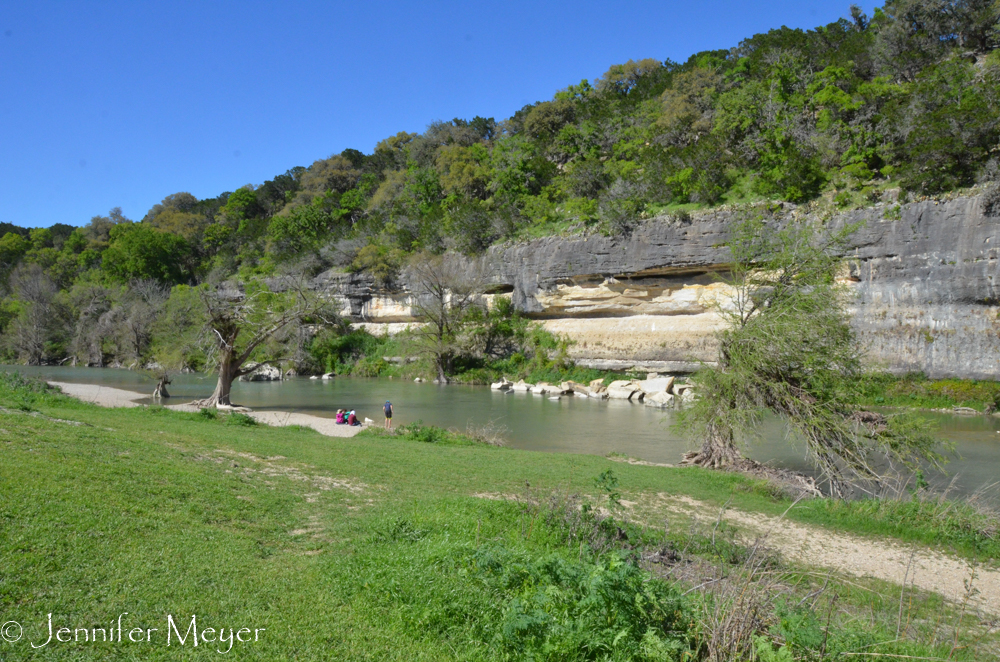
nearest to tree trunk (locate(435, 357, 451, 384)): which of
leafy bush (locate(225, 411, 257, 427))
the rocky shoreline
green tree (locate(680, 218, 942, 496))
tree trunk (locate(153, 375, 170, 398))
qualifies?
the rocky shoreline

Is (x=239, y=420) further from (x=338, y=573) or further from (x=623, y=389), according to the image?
(x=623, y=389)

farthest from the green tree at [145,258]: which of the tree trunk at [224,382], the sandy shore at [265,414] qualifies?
the tree trunk at [224,382]

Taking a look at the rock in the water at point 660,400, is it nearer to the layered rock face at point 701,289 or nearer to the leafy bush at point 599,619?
the layered rock face at point 701,289

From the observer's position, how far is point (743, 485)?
1349cm

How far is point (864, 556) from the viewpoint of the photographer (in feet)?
30.9

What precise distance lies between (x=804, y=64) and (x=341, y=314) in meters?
A: 44.7

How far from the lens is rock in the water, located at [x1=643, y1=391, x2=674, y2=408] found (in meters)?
32.2

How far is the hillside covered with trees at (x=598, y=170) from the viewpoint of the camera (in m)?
34.5

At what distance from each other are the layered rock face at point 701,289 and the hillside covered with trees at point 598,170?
79.4 inches

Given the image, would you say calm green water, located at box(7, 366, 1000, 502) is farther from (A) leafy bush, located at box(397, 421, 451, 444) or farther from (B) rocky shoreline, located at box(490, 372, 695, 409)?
(A) leafy bush, located at box(397, 421, 451, 444)

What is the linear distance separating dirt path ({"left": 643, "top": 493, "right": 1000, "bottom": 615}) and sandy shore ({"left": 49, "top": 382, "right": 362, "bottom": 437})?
1171 centimetres

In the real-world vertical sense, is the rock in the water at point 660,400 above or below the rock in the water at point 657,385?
below

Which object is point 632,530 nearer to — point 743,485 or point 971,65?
point 743,485

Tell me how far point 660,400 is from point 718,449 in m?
17.0
